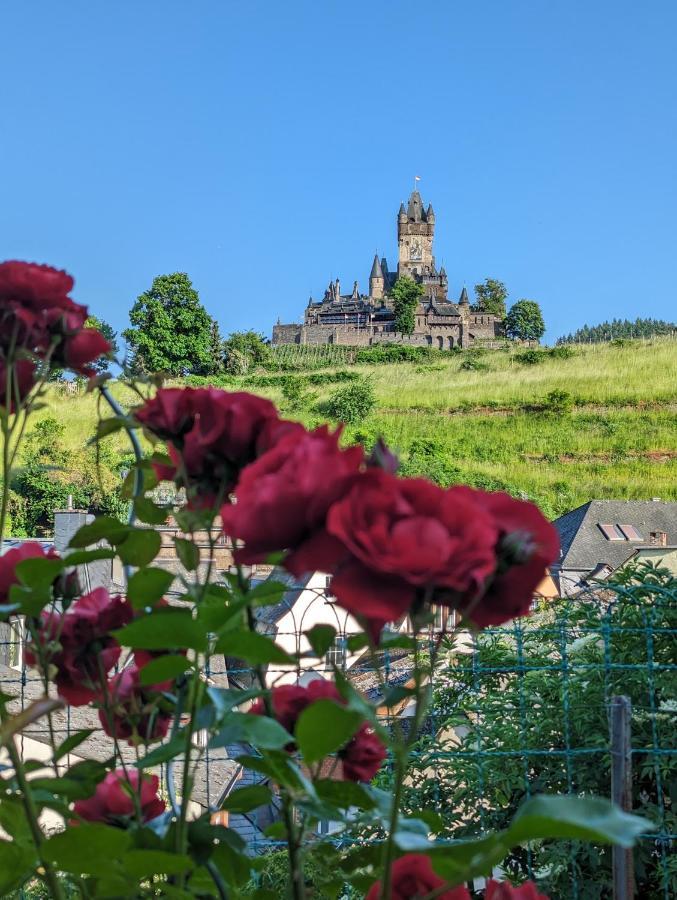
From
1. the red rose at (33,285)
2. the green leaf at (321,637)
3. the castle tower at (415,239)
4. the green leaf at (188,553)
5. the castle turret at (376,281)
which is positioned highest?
the castle tower at (415,239)

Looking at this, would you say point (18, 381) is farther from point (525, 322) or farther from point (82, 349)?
point (525, 322)

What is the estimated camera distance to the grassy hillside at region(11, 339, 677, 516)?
24922 millimetres

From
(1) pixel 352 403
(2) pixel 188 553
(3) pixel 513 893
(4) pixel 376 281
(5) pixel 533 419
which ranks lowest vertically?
(3) pixel 513 893

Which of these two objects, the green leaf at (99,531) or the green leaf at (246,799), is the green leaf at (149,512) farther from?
the green leaf at (246,799)

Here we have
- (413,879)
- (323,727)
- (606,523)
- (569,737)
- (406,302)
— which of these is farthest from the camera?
(406,302)

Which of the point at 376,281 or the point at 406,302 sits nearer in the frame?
the point at 406,302

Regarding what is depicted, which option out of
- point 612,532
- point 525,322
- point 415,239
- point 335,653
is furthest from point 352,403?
point 415,239

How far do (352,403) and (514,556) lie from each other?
98.9 ft

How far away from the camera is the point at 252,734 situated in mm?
568

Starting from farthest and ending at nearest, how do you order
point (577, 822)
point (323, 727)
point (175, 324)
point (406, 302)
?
point (406, 302)
point (175, 324)
point (323, 727)
point (577, 822)

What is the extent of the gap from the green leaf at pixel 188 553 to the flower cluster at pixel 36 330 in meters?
0.16

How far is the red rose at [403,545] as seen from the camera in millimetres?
464

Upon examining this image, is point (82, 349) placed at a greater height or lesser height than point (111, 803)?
greater

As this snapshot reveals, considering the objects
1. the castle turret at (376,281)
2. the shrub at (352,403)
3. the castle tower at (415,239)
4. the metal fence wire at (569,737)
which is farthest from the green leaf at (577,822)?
the castle tower at (415,239)
